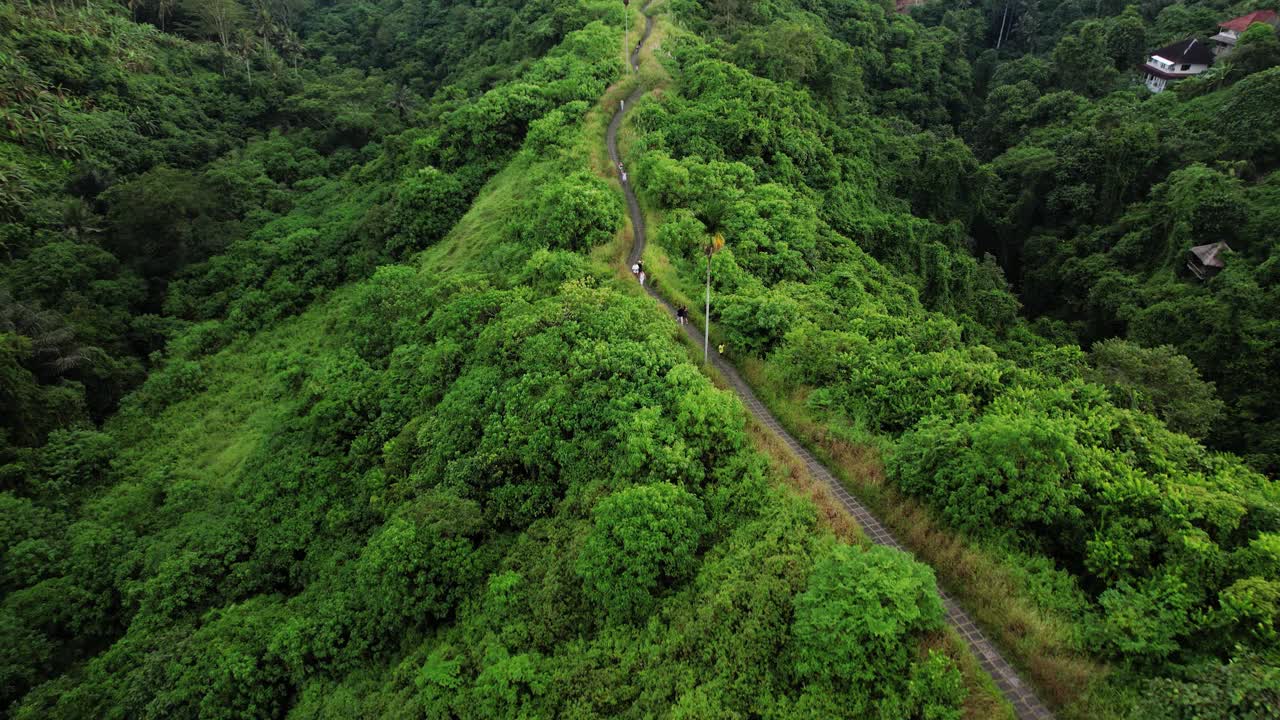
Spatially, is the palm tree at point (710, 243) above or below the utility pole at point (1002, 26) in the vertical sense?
below

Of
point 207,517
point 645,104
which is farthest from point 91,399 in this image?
point 645,104

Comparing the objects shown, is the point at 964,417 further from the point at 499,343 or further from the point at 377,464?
the point at 377,464

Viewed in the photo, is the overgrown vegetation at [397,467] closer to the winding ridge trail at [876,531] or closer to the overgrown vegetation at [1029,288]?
the winding ridge trail at [876,531]

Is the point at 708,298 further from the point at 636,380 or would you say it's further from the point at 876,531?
the point at 876,531

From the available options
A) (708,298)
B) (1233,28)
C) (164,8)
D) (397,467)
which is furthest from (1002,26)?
(164,8)

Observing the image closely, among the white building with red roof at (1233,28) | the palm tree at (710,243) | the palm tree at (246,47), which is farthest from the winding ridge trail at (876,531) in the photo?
the palm tree at (246,47)

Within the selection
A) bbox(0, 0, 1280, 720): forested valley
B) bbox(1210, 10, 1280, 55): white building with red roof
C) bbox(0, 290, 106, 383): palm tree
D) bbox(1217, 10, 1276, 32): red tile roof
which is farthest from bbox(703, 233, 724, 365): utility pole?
bbox(1217, 10, 1276, 32): red tile roof

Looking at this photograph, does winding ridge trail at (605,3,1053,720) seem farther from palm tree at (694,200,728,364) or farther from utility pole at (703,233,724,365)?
palm tree at (694,200,728,364)
